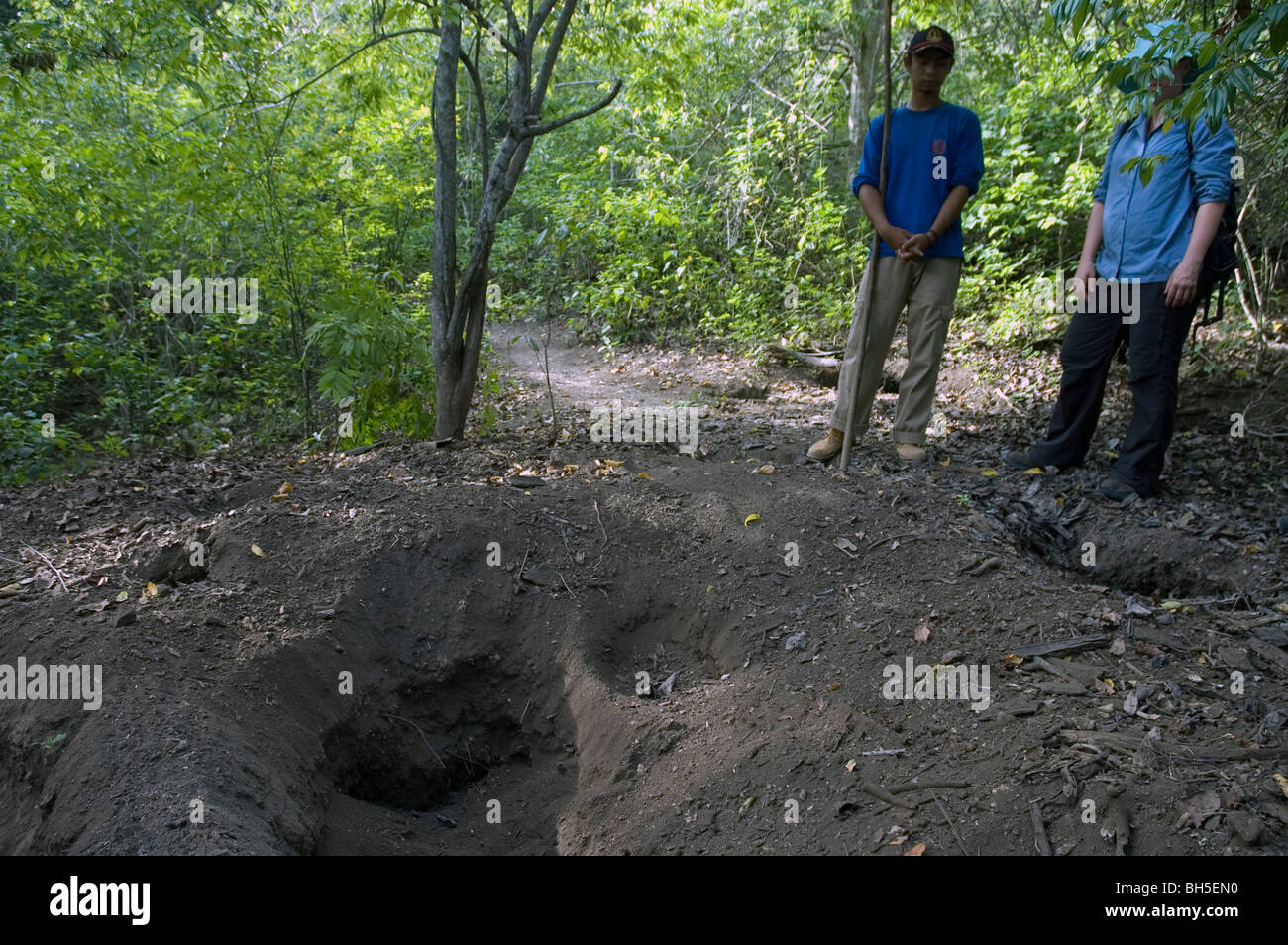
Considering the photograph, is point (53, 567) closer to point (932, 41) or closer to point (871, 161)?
point (871, 161)

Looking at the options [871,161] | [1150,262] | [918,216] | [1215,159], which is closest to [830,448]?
[918,216]

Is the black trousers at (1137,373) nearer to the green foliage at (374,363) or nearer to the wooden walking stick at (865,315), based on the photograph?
the wooden walking stick at (865,315)

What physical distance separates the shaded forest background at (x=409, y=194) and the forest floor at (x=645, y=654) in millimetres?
1529

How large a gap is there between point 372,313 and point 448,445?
0.97 meters

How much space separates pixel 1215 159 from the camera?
4.36 m

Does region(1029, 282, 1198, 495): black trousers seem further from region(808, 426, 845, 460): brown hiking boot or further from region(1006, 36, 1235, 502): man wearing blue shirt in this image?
region(808, 426, 845, 460): brown hiking boot

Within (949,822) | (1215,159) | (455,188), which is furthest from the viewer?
(455,188)

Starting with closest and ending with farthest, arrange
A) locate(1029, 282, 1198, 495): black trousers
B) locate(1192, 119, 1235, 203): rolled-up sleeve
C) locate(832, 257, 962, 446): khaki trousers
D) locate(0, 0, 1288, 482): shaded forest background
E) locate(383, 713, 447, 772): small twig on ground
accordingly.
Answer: locate(383, 713, 447, 772): small twig on ground
locate(1192, 119, 1235, 203): rolled-up sleeve
locate(1029, 282, 1198, 495): black trousers
locate(832, 257, 962, 446): khaki trousers
locate(0, 0, 1288, 482): shaded forest background

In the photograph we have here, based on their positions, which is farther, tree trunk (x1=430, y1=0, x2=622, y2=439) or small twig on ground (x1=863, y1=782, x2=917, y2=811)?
tree trunk (x1=430, y1=0, x2=622, y2=439)

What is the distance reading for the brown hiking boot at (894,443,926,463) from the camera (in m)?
5.26

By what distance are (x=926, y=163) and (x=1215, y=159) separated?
4.60ft

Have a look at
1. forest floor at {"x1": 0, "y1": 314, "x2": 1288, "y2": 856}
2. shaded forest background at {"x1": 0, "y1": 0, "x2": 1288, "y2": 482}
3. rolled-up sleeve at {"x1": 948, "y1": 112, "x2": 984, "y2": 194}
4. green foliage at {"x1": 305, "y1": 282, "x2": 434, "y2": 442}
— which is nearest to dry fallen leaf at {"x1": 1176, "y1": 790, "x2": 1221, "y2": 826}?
forest floor at {"x1": 0, "y1": 314, "x2": 1288, "y2": 856}

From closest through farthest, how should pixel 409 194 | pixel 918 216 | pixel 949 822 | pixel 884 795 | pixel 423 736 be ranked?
pixel 949 822
pixel 884 795
pixel 423 736
pixel 918 216
pixel 409 194

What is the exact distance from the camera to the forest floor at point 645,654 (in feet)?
8.78
